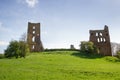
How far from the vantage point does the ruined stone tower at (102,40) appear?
7781 cm

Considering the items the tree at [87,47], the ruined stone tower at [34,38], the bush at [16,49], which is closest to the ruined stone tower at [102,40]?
the tree at [87,47]

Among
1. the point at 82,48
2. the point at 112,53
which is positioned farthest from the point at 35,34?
the point at 112,53

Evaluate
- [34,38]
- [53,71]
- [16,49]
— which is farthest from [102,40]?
[53,71]

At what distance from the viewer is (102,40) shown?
79.6m

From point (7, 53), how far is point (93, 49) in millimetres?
32915

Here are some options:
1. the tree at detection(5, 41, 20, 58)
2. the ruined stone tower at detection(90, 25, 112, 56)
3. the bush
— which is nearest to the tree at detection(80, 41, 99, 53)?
the ruined stone tower at detection(90, 25, 112, 56)

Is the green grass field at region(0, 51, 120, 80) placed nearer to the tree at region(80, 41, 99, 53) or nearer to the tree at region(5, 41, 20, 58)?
the tree at region(5, 41, 20, 58)

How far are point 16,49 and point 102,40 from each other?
41.9 meters

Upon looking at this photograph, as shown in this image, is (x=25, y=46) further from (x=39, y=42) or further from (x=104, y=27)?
(x=104, y=27)

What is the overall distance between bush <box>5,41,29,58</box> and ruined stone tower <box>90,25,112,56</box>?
1484 inches

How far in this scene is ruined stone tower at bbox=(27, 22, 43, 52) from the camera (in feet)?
249

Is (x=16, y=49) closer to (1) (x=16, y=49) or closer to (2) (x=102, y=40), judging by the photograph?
(1) (x=16, y=49)

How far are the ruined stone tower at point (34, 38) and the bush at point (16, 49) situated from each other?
81.0 feet

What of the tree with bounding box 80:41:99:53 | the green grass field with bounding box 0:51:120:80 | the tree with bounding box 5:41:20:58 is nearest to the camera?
the green grass field with bounding box 0:51:120:80
